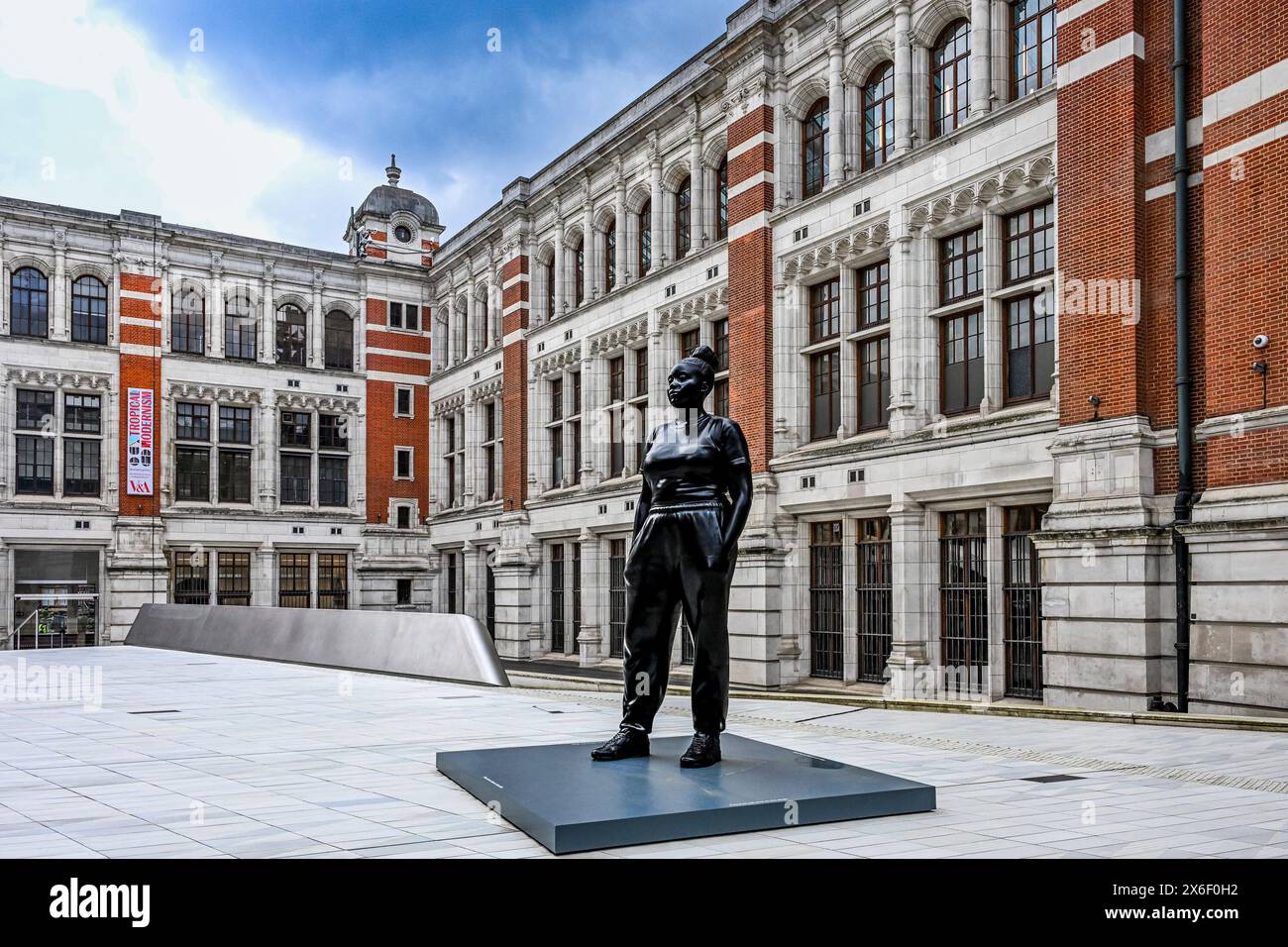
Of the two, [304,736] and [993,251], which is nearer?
[304,736]

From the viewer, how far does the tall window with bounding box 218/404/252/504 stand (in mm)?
40812

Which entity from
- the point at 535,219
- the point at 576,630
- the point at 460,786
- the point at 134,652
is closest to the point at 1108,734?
the point at 460,786

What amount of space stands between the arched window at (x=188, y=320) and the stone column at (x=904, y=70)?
27.4 metres

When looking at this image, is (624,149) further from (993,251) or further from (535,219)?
(993,251)

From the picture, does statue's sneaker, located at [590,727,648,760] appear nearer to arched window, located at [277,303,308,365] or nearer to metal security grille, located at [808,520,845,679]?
metal security grille, located at [808,520,845,679]

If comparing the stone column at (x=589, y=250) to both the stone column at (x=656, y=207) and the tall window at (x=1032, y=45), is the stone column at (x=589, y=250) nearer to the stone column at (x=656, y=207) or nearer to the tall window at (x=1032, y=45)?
the stone column at (x=656, y=207)

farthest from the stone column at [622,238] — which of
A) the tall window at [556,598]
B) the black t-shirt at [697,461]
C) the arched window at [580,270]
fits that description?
the black t-shirt at [697,461]

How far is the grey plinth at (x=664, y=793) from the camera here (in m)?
6.88

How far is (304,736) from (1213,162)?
13793 mm

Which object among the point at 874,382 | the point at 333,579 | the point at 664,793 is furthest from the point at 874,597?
the point at 333,579

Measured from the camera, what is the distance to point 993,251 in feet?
65.5

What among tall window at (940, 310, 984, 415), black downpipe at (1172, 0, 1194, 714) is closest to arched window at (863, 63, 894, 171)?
tall window at (940, 310, 984, 415)

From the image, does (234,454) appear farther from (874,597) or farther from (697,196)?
(874,597)

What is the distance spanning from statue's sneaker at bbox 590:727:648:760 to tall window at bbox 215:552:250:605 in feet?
112
